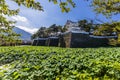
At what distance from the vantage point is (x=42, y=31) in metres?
82.1

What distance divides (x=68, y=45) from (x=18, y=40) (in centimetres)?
4194

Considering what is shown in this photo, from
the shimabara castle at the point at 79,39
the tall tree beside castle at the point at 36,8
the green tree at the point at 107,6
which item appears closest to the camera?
the tall tree beside castle at the point at 36,8

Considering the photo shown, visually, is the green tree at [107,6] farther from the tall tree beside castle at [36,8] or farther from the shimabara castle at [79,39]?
the shimabara castle at [79,39]

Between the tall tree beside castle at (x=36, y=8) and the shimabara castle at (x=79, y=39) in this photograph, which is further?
the shimabara castle at (x=79, y=39)

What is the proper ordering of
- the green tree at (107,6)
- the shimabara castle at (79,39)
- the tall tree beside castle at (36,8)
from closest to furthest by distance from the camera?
the tall tree beside castle at (36,8) < the green tree at (107,6) < the shimabara castle at (79,39)

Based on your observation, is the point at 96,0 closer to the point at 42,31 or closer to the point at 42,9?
the point at 42,9

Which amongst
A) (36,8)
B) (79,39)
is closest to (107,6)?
(36,8)

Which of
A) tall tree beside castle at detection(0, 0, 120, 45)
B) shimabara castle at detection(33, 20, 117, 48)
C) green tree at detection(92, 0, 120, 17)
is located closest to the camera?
tall tree beside castle at detection(0, 0, 120, 45)

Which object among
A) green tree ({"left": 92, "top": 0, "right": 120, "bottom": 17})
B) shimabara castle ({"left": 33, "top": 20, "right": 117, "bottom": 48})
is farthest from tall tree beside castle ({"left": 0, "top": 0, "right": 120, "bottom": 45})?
→ shimabara castle ({"left": 33, "top": 20, "right": 117, "bottom": 48})

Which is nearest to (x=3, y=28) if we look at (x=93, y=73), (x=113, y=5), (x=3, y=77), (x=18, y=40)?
(x=18, y=40)

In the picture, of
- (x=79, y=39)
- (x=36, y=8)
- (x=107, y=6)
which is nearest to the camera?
(x=36, y=8)

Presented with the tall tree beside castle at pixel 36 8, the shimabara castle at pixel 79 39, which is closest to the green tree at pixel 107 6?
the tall tree beside castle at pixel 36 8

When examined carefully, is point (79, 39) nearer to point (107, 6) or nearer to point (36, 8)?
point (107, 6)

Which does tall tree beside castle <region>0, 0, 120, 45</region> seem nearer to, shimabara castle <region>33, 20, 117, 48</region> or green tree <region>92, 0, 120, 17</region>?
Result: green tree <region>92, 0, 120, 17</region>
